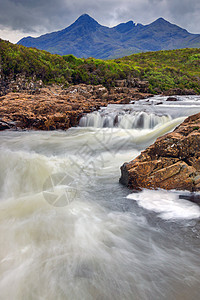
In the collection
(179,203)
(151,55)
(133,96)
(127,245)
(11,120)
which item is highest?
(151,55)

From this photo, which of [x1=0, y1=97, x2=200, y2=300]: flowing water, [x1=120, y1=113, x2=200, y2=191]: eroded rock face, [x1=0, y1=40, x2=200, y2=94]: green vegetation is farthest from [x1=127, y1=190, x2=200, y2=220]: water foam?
[x1=0, y1=40, x2=200, y2=94]: green vegetation

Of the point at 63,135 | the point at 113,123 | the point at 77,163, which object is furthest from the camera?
the point at 113,123

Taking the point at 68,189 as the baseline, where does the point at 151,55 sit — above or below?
above

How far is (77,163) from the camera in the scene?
326 inches

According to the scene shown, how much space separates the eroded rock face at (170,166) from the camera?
504 cm

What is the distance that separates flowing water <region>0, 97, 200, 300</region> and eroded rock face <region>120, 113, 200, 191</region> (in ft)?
1.01

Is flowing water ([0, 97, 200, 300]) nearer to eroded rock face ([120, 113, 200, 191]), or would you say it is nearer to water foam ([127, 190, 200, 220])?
water foam ([127, 190, 200, 220])

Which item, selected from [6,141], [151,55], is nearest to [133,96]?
[6,141]

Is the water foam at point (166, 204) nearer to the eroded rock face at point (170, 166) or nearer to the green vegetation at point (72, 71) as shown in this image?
the eroded rock face at point (170, 166)

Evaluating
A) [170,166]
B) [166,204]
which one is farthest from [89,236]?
[170,166]

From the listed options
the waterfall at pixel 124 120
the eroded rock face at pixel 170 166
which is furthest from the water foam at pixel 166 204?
the waterfall at pixel 124 120

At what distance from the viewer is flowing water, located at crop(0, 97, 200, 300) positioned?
283cm

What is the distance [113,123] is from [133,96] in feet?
37.3

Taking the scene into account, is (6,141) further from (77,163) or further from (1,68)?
(1,68)
